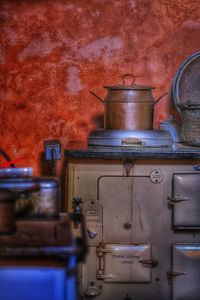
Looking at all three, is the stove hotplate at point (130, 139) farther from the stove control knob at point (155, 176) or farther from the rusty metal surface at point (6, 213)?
the rusty metal surface at point (6, 213)

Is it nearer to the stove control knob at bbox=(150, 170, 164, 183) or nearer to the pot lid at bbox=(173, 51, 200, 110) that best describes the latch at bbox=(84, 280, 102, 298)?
the stove control knob at bbox=(150, 170, 164, 183)

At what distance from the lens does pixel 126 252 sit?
3.06m

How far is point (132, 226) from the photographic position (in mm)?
3074

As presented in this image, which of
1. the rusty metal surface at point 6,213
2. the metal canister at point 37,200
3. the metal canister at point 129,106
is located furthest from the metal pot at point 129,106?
the rusty metal surface at point 6,213

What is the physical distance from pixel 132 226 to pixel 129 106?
2.41 feet

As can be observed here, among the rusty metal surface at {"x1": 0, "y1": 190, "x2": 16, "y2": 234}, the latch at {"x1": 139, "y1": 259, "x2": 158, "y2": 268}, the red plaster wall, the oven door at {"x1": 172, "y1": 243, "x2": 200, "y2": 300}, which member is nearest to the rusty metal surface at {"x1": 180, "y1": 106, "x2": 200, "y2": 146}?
the red plaster wall

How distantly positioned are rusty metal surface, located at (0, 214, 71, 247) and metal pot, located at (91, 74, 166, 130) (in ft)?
4.14

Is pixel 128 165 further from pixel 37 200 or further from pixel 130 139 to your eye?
pixel 37 200

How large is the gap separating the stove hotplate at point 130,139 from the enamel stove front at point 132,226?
17 cm

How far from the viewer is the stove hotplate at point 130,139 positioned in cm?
319

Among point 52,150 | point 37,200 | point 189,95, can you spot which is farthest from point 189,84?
point 37,200

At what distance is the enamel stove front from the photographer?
3057 millimetres

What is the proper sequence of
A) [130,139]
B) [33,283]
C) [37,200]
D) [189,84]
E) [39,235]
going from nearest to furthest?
[33,283] → [39,235] → [37,200] → [130,139] → [189,84]

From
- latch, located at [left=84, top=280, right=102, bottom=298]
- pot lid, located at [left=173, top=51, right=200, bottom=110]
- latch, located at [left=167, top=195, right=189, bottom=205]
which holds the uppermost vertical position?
pot lid, located at [left=173, top=51, right=200, bottom=110]
